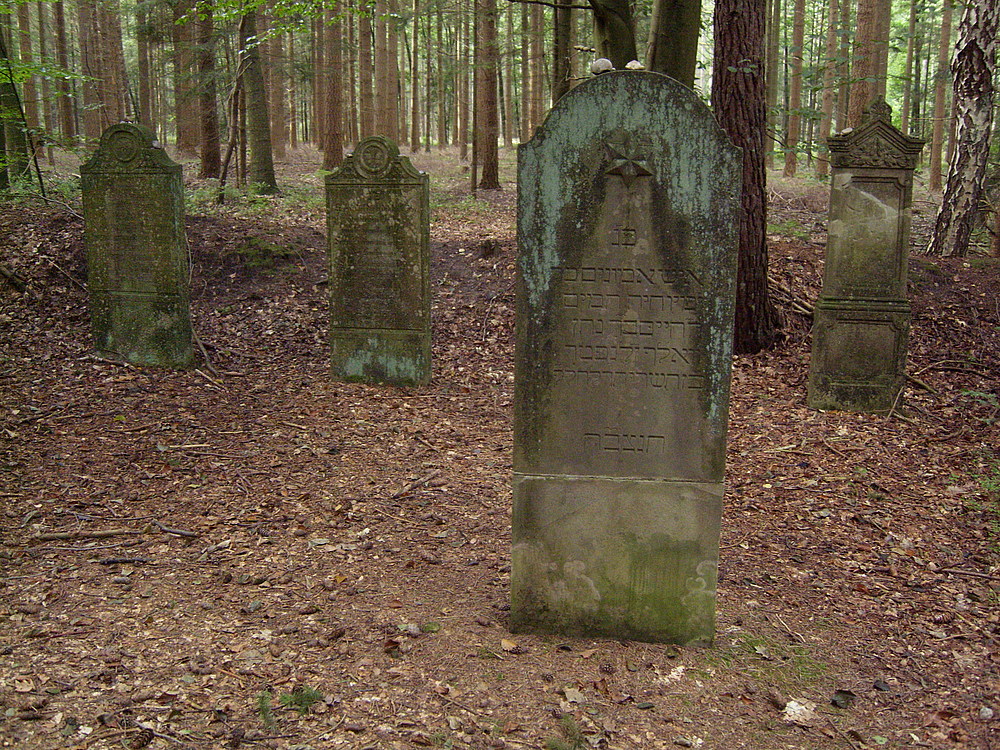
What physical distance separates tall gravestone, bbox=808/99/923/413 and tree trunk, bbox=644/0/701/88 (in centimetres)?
207

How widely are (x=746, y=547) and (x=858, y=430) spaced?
2677mm

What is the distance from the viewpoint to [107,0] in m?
16.6

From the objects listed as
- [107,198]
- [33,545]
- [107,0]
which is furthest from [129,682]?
[107,0]

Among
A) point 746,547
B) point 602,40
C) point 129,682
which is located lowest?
point 746,547

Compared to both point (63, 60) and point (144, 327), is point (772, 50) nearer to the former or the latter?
point (63, 60)

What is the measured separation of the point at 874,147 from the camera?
732 centimetres

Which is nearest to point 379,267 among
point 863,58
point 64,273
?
point 64,273

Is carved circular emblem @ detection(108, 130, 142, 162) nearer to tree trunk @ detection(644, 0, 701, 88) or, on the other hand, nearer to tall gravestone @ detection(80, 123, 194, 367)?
tall gravestone @ detection(80, 123, 194, 367)

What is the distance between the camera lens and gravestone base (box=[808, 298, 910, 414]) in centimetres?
762

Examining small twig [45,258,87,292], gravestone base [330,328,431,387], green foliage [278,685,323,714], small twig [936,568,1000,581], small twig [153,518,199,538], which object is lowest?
small twig [936,568,1000,581]

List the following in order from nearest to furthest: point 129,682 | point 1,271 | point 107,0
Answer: point 129,682 → point 1,271 → point 107,0

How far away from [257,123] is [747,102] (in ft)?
29.7

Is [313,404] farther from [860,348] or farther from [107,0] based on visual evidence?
[107,0]

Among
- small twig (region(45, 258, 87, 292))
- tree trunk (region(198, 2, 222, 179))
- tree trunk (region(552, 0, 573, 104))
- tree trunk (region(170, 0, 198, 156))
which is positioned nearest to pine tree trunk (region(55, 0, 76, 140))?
tree trunk (region(170, 0, 198, 156))
